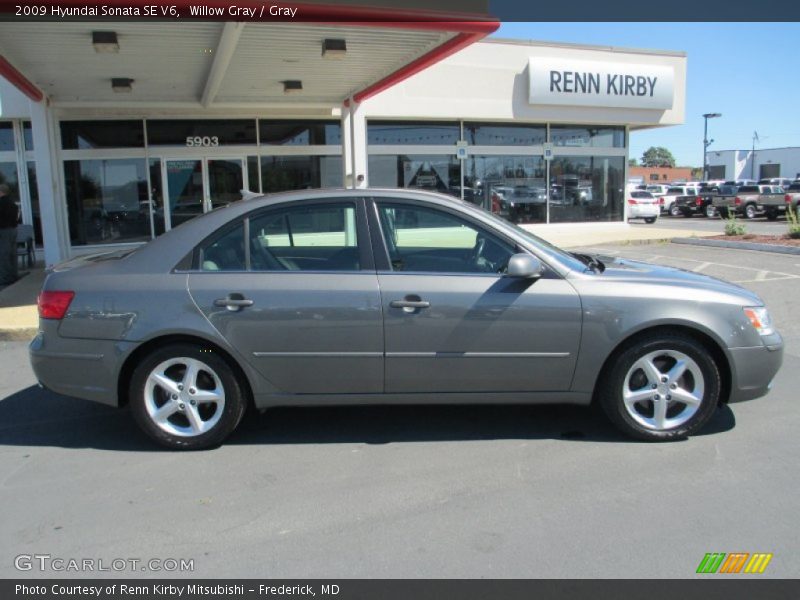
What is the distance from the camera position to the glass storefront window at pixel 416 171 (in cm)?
1684

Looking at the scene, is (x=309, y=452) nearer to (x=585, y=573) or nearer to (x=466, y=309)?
(x=466, y=309)

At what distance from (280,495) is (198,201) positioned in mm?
12386

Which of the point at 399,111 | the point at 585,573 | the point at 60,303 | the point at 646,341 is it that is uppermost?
the point at 399,111

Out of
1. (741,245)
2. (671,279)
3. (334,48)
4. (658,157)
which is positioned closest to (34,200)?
(334,48)

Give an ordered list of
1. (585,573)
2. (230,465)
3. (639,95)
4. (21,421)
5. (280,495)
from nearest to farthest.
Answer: (585,573), (280,495), (230,465), (21,421), (639,95)

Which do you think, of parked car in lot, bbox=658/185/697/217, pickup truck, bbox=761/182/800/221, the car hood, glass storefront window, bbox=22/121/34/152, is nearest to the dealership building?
glass storefront window, bbox=22/121/34/152

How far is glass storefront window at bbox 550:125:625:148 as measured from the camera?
1869 centimetres

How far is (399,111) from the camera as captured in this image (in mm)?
16297

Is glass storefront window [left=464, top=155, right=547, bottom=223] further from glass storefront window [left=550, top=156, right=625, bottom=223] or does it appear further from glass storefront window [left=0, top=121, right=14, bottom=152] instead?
glass storefront window [left=0, top=121, right=14, bottom=152]

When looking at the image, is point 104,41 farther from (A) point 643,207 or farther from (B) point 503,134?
(A) point 643,207

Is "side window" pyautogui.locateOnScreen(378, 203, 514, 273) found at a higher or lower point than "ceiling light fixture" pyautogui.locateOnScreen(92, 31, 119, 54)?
lower

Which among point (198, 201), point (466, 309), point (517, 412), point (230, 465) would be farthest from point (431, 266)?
point (198, 201)

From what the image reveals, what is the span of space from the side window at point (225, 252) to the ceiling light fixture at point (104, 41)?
5.15m

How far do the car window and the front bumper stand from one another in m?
2.54
